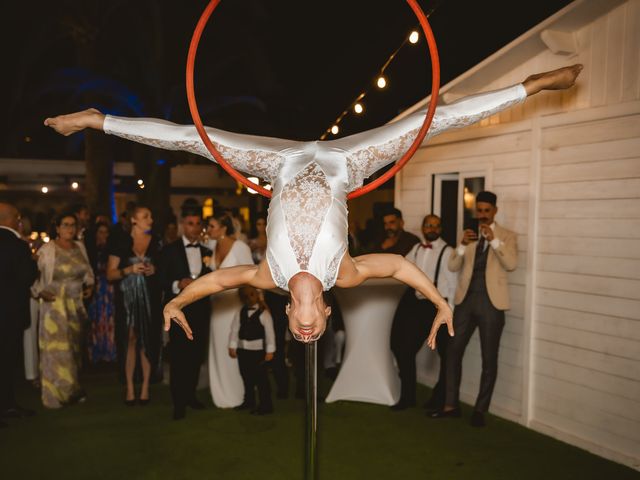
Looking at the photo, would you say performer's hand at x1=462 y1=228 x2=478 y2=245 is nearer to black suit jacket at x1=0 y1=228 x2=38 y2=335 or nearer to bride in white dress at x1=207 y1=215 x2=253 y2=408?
bride in white dress at x1=207 y1=215 x2=253 y2=408

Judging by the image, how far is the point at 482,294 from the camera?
187 inches

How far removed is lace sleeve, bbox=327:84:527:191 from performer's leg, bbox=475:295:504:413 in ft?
8.35

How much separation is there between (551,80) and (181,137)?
166cm

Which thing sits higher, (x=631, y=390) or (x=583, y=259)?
(x=583, y=259)

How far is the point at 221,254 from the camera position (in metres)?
5.08

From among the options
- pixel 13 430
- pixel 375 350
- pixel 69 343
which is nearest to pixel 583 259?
pixel 375 350

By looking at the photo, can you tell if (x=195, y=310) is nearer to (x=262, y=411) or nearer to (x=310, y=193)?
(x=262, y=411)

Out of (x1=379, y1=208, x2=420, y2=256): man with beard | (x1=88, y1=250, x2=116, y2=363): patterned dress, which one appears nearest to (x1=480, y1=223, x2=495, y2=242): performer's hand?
(x1=379, y1=208, x2=420, y2=256): man with beard

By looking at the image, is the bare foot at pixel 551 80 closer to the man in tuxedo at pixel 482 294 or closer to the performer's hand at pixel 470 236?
the man in tuxedo at pixel 482 294

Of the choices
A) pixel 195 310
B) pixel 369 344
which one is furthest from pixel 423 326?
pixel 195 310

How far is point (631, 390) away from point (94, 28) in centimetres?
935

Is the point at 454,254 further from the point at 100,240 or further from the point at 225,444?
the point at 100,240

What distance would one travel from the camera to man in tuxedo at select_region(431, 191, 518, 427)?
15.2ft

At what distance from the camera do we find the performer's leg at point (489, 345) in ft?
15.5
